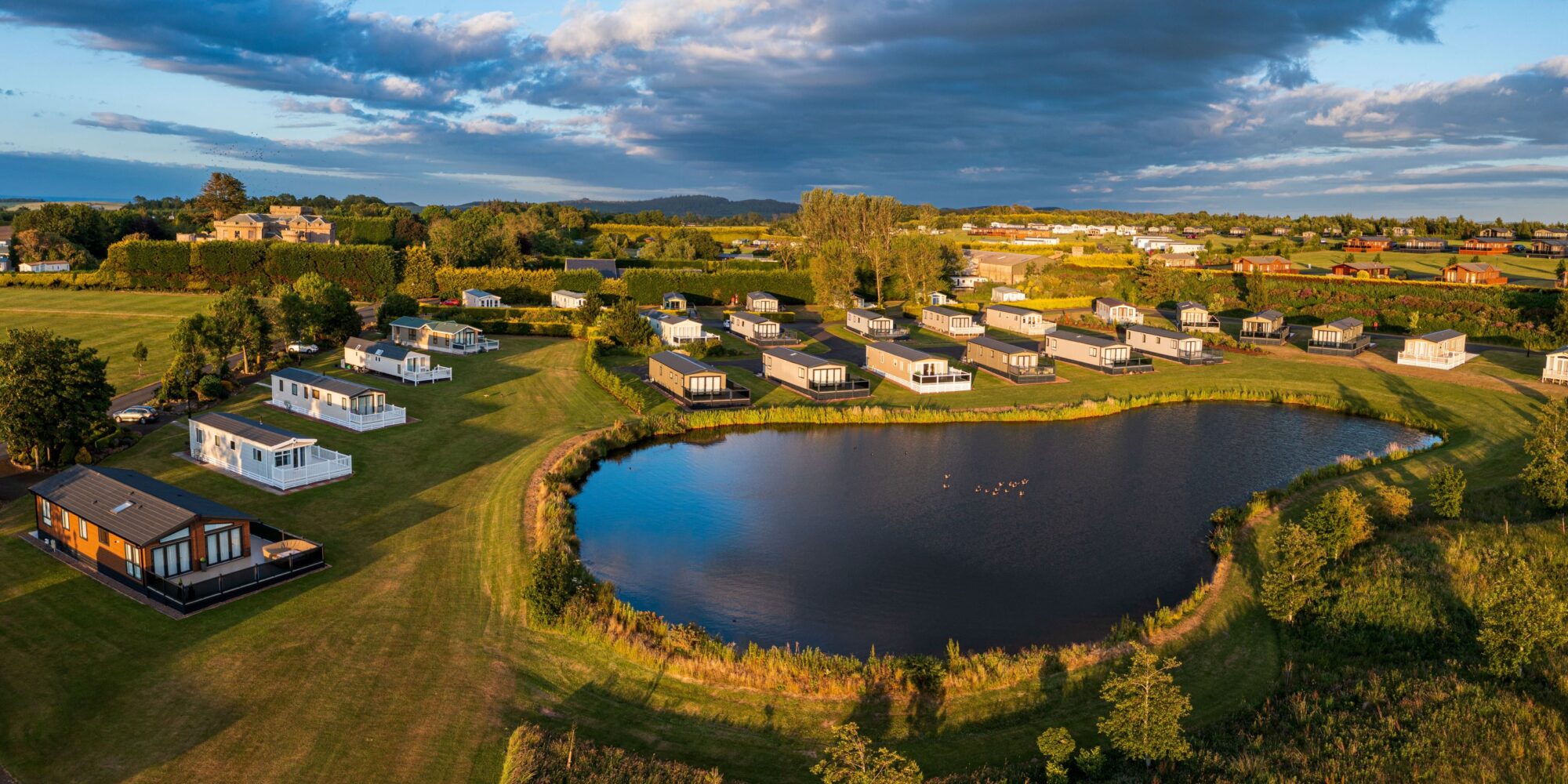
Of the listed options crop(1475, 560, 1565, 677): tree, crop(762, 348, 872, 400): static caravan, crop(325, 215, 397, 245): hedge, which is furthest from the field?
crop(325, 215, 397, 245): hedge

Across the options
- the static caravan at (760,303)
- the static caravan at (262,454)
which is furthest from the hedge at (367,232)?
the static caravan at (262,454)

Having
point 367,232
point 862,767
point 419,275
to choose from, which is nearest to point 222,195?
point 367,232

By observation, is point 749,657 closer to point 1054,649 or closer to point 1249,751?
point 1054,649

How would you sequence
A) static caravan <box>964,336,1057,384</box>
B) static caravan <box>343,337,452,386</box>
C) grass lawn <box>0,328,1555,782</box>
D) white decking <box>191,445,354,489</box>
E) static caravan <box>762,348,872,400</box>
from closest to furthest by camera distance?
grass lawn <box>0,328,1555,782</box> → white decking <box>191,445,354,489</box> → static caravan <box>762,348,872,400</box> → static caravan <box>343,337,452,386</box> → static caravan <box>964,336,1057,384</box>

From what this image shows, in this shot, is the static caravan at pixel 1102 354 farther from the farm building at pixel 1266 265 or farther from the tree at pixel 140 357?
the tree at pixel 140 357

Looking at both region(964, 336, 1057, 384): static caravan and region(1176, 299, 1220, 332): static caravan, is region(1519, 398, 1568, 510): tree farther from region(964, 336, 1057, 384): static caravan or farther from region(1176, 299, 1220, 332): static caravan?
region(1176, 299, 1220, 332): static caravan

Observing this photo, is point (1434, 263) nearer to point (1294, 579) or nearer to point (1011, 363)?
point (1011, 363)
